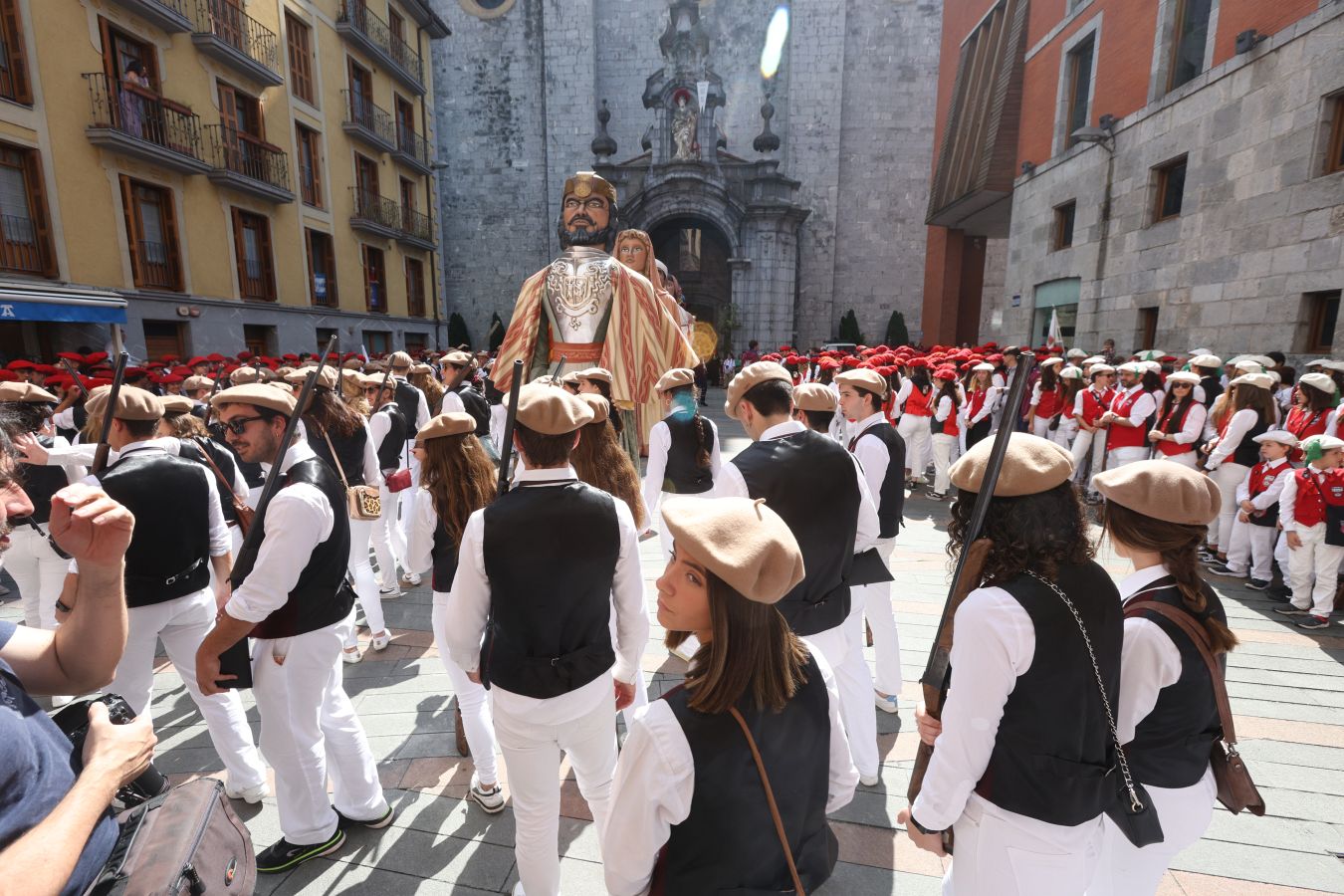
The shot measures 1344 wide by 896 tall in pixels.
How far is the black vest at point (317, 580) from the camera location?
8.36ft

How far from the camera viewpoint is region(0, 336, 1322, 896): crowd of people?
135 centimetres

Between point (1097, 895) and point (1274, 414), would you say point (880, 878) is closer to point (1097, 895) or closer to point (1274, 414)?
point (1097, 895)

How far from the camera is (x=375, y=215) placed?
68.5 ft

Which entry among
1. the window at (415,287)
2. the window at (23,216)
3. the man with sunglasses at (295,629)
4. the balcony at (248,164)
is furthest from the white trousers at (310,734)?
the window at (415,287)

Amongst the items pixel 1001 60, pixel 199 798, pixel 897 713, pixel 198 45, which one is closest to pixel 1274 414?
pixel 897 713

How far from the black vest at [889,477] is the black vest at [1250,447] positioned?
4.49 m

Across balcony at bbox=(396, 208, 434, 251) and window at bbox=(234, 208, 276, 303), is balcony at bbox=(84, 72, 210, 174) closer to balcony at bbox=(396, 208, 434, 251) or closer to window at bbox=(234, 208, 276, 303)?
window at bbox=(234, 208, 276, 303)

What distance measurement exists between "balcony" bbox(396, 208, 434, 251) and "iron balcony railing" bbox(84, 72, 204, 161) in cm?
780

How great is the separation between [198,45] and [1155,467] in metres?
19.6

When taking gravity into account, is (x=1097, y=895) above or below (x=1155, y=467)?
below

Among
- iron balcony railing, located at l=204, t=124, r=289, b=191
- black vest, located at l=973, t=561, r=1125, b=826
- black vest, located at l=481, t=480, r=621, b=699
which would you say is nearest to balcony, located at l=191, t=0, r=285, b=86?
iron balcony railing, located at l=204, t=124, r=289, b=191

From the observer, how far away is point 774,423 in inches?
119

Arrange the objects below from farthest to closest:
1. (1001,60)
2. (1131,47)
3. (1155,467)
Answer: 1. (1001,60)
2. (1131,47)
3. (1155,467)

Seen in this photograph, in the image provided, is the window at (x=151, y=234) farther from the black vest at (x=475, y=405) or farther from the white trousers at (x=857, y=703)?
the white trousers at (x=857, y=703)
